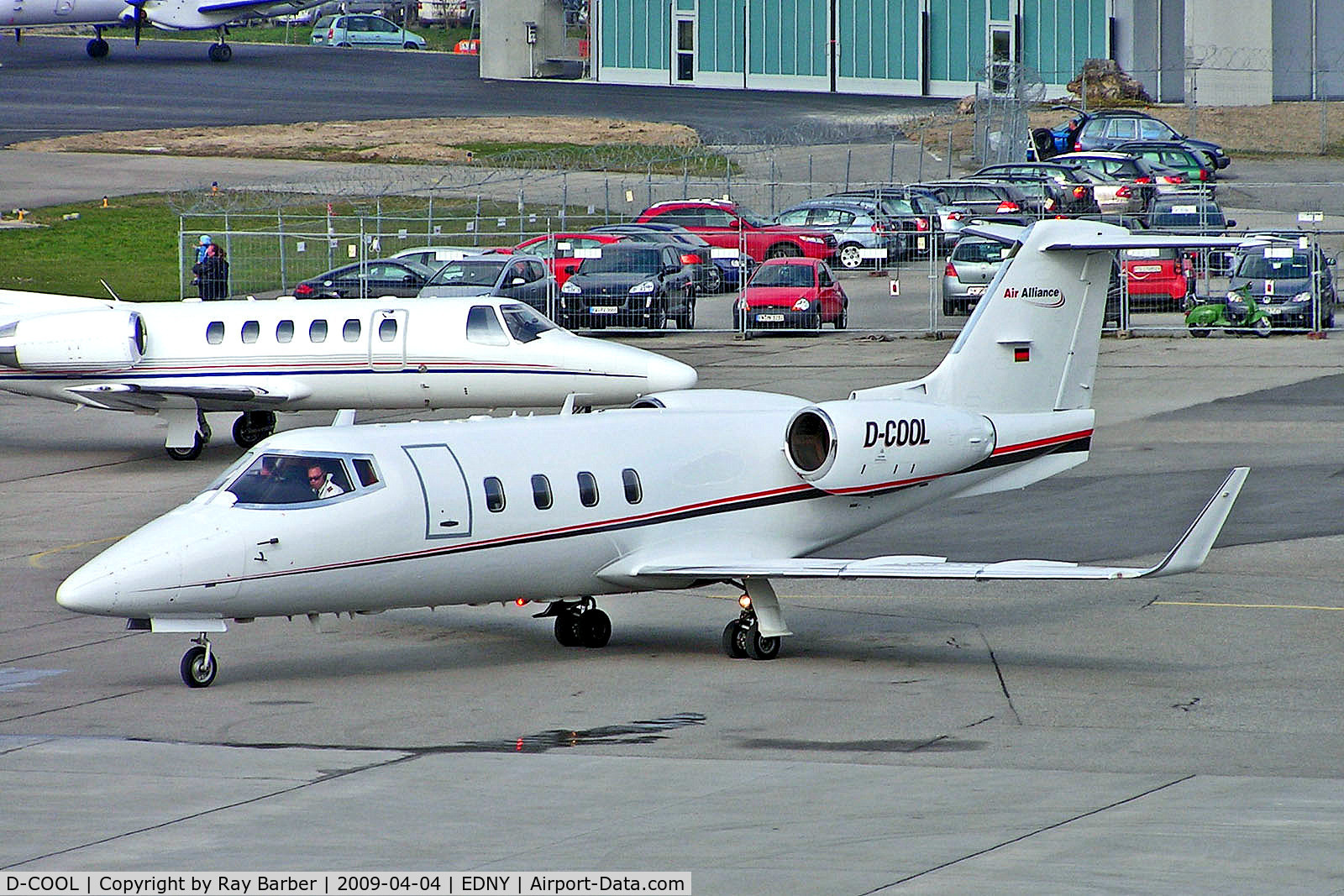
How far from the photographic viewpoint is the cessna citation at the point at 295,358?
30531 mm

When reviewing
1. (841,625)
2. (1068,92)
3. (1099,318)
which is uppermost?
(1068,92)

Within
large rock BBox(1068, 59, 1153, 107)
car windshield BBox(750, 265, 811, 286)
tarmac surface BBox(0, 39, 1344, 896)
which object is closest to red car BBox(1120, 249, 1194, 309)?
car windshield BBox(750, 265, 811, 286)

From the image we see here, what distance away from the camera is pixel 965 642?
62.4 ft

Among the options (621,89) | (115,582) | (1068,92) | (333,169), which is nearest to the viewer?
(115,582)

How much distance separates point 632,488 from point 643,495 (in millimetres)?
140

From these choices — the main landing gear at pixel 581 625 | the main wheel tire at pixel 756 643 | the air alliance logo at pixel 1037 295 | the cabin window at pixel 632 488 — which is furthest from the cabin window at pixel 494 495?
the air alliance logo at pixel 1037 295

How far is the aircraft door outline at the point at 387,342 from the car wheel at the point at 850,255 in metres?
25.5

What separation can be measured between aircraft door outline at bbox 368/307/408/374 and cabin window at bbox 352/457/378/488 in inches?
548

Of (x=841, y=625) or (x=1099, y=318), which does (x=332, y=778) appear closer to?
(x=841, y=625)

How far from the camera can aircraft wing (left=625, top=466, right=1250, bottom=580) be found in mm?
15938

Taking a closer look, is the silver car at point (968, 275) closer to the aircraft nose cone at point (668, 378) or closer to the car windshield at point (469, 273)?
the car windshield at point (469, 273)

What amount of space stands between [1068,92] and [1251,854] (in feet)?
257

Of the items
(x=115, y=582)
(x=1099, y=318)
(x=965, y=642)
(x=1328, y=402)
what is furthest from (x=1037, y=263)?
(x=1328, y=402)

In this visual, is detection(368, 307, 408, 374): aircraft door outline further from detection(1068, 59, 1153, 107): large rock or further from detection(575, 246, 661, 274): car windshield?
detection(1068, 59, 1153, 107): large rock
